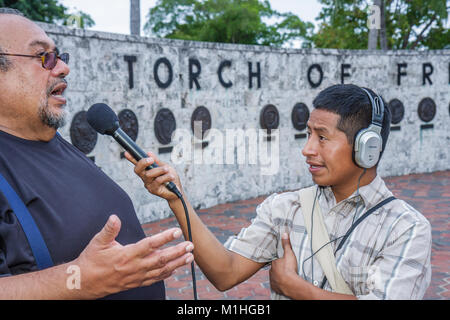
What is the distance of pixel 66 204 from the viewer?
1.77 m

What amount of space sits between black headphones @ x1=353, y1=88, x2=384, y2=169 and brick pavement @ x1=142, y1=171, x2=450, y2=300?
2641mm

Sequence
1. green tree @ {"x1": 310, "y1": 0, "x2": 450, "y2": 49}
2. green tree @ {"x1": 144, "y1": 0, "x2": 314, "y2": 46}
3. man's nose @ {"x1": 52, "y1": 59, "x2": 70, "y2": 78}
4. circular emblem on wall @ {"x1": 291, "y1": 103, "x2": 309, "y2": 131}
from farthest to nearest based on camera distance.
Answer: green tree @ {"x1": 144, "y1": 0, "x2": 314, "y2": 46}
green tree @ {"x1": 310, "y1": 0, "x2": 450, "y2": 49}
circular emblem on wall @ {"x1": 291, "y1": 103, "x2": 309, "y2": 131}
man's nose @ {"x1": 52, "y1": 59, "x2": 70, "y2": 78}

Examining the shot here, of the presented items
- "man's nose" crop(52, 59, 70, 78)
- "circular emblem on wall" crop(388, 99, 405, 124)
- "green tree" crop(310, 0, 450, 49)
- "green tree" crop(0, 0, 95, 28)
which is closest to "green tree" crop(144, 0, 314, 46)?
"green tree" crop(310, 0, 450, 49)

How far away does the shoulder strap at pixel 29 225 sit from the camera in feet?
5.12

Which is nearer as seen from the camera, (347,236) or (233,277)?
(347,236)

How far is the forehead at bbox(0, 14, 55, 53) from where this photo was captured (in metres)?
1.96

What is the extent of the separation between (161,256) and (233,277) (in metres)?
0.66

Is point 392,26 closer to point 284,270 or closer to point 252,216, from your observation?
point 252,216

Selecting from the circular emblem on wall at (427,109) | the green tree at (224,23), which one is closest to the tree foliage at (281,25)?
the green tree at (224,23)

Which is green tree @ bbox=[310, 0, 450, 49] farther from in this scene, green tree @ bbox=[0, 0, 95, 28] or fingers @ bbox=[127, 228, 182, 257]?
fingers @ bbox=[127, 228, 182, 257]

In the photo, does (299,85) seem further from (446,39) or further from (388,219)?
(446,39)

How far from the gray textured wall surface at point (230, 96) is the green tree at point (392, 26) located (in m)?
9.71

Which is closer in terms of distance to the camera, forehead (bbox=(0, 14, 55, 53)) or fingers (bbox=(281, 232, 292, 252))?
fingers (bbox=(281, 232, 292, 252))
